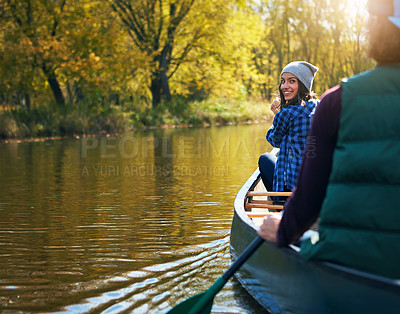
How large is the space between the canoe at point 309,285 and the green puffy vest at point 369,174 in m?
0.09

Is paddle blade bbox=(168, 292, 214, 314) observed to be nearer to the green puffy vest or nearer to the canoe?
the canoe

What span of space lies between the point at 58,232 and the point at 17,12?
16.2m

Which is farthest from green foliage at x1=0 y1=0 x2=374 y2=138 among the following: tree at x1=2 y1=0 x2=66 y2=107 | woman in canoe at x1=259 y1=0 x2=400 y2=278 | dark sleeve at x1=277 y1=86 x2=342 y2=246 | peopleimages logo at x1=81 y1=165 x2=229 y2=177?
woman in canoe at x1=259 y1=0 x2=400 y2=278

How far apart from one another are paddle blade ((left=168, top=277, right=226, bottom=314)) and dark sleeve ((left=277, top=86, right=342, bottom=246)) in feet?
1.73

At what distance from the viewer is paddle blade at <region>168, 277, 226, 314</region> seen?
262 centimetres

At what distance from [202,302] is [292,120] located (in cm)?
208

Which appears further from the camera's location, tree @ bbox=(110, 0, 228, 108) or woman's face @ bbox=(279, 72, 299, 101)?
tree @ bbox=(110, 0, 228, 108)

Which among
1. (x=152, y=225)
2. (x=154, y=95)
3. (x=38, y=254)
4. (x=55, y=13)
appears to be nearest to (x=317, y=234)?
(x=38, y=254)

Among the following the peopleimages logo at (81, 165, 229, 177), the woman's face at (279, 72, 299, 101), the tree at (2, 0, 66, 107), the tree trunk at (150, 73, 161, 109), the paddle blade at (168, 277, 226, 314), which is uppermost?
the tree at (2, 0, 66, 107)

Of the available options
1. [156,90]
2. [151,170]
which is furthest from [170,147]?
[156,90]

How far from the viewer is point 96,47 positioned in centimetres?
2083

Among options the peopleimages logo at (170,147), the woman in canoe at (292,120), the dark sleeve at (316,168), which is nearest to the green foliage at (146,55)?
the peopleimages logo at (170,147)

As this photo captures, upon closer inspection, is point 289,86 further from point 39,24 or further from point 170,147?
point 39,24

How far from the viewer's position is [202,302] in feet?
8.71
